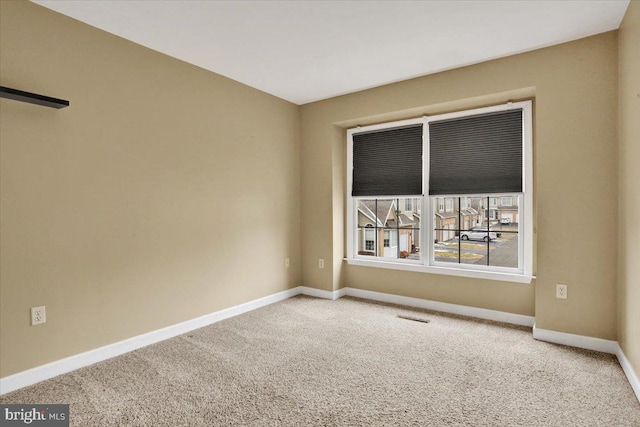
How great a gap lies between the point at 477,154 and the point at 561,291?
1549mm

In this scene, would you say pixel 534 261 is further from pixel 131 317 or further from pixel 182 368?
pixel 131 317

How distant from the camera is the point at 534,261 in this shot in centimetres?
333

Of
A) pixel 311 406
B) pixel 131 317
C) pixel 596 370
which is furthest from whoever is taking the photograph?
pixel 131 317

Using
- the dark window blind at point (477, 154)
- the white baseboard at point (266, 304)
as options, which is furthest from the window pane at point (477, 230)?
the white baseboard at point (266, 304)

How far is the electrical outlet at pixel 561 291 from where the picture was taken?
2.92 meters

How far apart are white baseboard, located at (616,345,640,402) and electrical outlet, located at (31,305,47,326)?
391 centimetres

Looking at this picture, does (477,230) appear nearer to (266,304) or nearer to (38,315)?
(266,304)

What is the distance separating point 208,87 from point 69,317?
2.39 metres

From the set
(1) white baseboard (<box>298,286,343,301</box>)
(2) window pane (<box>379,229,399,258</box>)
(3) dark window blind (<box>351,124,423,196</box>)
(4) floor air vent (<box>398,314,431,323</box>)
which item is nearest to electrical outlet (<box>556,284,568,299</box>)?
(4) floor air vent (<box>398,314,431,323</box>)

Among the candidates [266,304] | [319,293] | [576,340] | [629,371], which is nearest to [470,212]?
[576,340]

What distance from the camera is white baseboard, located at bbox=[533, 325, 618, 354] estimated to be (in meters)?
2.75

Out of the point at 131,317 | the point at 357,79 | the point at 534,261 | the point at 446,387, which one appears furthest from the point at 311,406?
the point at 357,79

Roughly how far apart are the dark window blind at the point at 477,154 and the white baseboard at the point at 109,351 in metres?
2.65

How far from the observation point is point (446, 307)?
3.80 m
